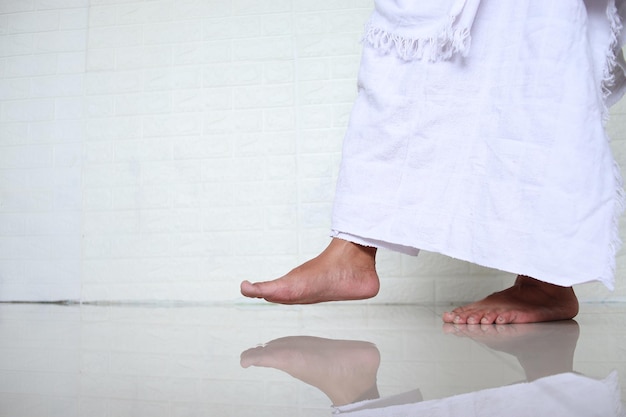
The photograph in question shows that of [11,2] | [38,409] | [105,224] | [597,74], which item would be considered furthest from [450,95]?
[11,2]

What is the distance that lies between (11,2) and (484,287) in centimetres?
232

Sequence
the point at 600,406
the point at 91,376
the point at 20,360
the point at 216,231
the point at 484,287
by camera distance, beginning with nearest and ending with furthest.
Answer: the point at 600,406
the point at 91,376
the point at 20,360
the point at 484,287
the point at 216,231

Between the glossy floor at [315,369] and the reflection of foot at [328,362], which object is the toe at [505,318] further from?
the reflection of foot at [328,362]

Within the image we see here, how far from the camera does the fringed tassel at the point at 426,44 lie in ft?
4.86

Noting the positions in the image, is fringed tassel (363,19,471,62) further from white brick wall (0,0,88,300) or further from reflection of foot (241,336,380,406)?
white brick wall (0,0,88,300)

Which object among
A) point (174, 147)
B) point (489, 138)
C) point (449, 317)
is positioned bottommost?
point (449, 317)

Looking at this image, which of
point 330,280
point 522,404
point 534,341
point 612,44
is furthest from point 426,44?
point 522,404

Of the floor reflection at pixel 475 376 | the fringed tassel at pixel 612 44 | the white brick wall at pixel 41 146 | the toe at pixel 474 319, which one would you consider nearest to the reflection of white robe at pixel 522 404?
the floor reflection at pixel 475 376

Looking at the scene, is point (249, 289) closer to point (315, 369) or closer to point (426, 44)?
point (315, 369)

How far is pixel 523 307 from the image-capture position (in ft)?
5.40

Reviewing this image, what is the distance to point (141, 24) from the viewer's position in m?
3.03

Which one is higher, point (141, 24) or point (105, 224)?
point (141, 24)

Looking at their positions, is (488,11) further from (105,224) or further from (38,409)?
(105,224)

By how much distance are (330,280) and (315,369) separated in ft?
1.99
